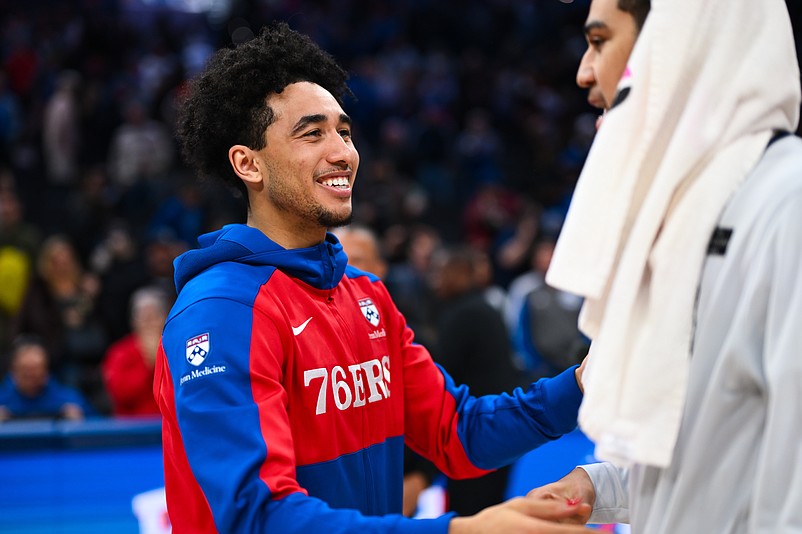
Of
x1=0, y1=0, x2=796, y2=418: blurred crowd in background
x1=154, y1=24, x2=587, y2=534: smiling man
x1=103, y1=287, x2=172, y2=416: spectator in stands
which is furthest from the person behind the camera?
x1=0, y1=0, x2=796, y2=418: blurred crowd in background

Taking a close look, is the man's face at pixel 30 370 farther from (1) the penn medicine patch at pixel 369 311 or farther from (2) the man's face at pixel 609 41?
(2) the man's face at pixel 609 41

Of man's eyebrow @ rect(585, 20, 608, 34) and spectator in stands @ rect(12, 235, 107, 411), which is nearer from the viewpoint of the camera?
man's eyebrow @ rect(585, 20, 608, 34)

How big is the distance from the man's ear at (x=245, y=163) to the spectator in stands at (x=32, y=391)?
4199 mm

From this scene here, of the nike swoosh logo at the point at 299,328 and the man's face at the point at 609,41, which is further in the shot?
the nike swoosh logo at the point at 299,328

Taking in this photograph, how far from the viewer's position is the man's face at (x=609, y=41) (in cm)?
215

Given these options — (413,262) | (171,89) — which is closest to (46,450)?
(413,262)

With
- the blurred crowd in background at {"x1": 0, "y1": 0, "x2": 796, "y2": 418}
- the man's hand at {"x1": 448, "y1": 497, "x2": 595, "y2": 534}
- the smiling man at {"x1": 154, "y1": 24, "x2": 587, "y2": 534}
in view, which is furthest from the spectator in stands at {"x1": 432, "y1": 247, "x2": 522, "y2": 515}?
the man's hand at {"x1": 448, "y1": 497, "x2": 595, "y2": 534}

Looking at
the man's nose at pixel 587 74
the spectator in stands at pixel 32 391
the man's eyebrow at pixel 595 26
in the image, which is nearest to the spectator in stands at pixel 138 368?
the spectator in stands at pixel 32 391

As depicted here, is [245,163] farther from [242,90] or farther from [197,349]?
[197,349]

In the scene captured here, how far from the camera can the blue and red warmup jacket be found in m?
2.34

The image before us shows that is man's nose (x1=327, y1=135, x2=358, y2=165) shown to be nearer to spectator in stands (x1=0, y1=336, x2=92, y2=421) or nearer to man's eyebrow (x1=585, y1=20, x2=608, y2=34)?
man's eyebrow (x1=585, y1=20, x2=608, y2=34)

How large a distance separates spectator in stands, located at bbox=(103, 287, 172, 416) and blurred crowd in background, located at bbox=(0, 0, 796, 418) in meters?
0.02

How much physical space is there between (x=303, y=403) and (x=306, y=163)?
0.73 m

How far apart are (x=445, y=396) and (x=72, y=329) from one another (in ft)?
21.2
